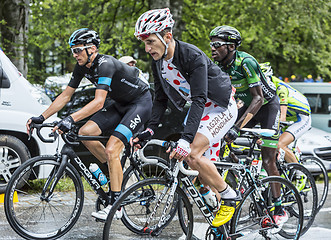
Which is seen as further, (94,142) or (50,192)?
(94,142)

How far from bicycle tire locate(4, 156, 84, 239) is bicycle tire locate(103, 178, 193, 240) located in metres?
0.67

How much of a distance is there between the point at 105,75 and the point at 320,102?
28.4ft

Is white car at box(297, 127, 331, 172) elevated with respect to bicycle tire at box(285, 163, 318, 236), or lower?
lower

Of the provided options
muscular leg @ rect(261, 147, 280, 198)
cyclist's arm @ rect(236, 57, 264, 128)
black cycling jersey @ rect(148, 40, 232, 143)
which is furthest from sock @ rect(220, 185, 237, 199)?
A: muscular leg @ rect(261, 147, 280, 198)

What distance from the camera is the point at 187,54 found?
4305 millimetres

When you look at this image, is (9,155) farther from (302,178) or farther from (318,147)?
(318,147)

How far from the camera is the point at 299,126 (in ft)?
22.8

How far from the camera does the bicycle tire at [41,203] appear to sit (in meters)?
4.76

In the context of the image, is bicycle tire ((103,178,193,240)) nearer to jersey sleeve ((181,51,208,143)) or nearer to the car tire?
jersey sleeve ((181,51,208,143))

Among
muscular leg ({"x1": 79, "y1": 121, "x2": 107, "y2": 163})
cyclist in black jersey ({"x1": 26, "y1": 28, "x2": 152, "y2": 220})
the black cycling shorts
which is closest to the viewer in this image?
cyclist in black jersey ({"x1": 26, "y1": 28, "x2": 152, "y2": 220})

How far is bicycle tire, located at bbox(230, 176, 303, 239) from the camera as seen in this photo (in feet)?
15.5

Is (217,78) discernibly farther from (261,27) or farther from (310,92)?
(261,27)

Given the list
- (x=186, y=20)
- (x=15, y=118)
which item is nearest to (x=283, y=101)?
(x=15, y=118)

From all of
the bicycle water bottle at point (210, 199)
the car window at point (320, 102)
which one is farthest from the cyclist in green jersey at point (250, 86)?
the car window at point (320, 102)
